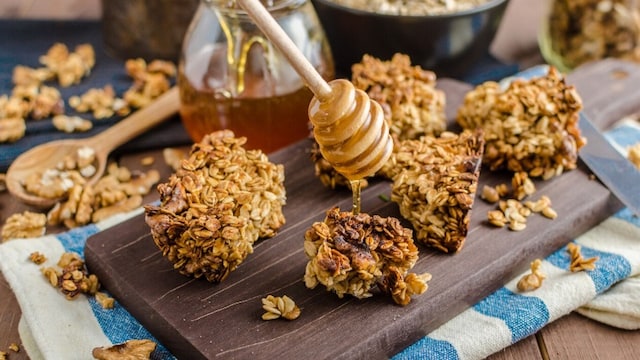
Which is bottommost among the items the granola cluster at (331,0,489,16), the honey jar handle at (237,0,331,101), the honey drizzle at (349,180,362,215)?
the honey drizzle at (349,180,362,215)

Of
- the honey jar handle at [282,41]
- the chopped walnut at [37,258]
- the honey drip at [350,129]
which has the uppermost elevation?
the honey jar handle at [282,41]

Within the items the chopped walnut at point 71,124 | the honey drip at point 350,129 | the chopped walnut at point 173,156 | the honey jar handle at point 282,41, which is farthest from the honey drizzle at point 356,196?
the chopped walnut at point 71,124

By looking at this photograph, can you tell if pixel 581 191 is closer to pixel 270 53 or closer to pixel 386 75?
pixel 386 75

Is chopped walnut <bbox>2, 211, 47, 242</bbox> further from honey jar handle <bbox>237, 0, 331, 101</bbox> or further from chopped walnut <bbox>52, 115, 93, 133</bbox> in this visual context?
honey jar handle <bbox>237, 0, 331, 101</bbox>

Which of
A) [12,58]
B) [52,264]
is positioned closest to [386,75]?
[52,264]

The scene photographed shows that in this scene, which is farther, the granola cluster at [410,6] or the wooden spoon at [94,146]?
the granola cluster at [410,6]

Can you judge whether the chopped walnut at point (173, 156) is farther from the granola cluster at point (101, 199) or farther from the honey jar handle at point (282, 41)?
the honey jar handle at point (282, 41)

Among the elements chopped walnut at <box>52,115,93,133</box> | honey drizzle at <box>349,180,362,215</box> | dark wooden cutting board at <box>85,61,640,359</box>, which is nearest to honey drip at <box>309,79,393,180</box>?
honey drizzle at <box>349,180,362,215</box>
